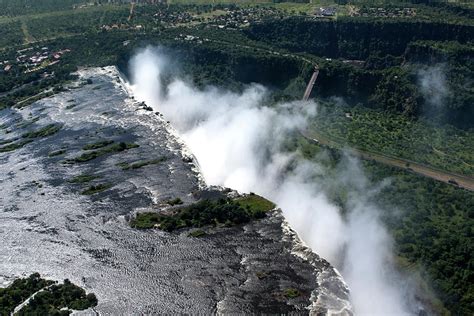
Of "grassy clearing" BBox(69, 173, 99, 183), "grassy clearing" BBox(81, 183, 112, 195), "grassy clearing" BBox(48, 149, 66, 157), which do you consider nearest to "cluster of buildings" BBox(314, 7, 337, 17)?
"grassy clearing" BBox(48, 149, 66, 157)

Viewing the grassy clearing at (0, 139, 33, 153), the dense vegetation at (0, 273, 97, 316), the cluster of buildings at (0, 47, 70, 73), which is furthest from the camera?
the cluster of buildings at (0, 47, 70, 73)

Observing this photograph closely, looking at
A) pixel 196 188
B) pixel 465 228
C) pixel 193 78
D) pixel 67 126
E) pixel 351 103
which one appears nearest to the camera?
pixel 465 228

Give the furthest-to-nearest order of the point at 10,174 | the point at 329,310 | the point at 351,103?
the point at 351,103, the point at 10,174, the point at 329,310

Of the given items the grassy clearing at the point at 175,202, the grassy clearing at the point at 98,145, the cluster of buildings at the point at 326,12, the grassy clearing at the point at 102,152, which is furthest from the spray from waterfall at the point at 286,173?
the cluster of buildings at the point at 326,12

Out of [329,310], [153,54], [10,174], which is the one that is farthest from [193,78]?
[329,310]

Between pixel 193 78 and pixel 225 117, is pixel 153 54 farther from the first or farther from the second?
pixel 225 117

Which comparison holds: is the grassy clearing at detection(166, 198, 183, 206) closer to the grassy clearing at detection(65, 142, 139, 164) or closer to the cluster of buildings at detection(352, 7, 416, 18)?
the grassy clearing at detection(65, 142, 139, 164)
